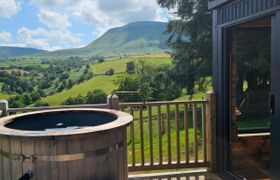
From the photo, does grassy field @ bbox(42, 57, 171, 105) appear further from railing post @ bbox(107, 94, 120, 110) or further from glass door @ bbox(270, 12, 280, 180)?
glass door @ bbox(270, 12, 280, 180)

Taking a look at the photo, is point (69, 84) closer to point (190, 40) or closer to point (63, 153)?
point (190, 40)

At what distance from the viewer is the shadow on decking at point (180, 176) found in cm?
392

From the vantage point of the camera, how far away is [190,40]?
1121cm

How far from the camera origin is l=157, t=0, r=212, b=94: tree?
34.3ft

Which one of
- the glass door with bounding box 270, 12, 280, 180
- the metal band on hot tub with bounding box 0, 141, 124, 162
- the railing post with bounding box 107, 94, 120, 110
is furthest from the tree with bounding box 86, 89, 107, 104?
the metal band on hot tub with bounding box 0, 141, 124, 162

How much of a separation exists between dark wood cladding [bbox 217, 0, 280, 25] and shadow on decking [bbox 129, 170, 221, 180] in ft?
7.12

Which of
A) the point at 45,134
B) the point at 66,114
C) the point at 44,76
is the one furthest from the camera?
the point at 44,76

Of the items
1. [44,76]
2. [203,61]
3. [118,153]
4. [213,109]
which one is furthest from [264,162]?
[44,76]

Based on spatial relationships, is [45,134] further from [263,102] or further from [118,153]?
[263,102]

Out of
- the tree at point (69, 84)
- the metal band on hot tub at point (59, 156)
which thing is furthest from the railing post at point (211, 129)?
the tree at point (69, 84)

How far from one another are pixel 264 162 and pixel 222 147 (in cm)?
82

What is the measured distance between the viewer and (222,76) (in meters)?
3.90

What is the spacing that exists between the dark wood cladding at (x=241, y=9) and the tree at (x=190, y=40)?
6746 mm

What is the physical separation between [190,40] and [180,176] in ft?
26.4
